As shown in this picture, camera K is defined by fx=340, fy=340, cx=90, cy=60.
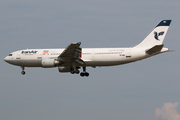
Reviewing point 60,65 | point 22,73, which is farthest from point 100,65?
point 22,73

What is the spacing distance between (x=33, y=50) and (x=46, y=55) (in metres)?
2.58

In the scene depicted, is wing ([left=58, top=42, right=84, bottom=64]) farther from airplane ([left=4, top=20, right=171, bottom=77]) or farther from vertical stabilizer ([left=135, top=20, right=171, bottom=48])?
vertical stabilizer ([left=135, top=20, right=171, bottom=48])

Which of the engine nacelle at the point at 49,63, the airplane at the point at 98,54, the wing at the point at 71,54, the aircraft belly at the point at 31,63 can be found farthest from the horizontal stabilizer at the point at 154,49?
the aircraft belly at the point at 31,63

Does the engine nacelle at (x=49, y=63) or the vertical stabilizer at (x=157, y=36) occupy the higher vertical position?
the vertical stabilizer at (x=157, y=36)

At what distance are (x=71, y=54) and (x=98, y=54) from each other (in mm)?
3799

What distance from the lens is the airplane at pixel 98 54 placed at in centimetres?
4628

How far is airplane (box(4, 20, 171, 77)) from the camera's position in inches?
1822

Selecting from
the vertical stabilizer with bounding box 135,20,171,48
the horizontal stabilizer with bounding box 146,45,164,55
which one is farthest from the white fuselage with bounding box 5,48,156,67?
the vertical stabilizer with bounding box 135,20,171,48

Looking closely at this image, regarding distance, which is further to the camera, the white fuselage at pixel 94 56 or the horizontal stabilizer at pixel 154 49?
the white fuselage at pixel 94 56

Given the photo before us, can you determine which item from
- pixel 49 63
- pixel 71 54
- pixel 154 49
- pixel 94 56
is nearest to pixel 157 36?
pixel 154 49

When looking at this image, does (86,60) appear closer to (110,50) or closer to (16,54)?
(110,50)

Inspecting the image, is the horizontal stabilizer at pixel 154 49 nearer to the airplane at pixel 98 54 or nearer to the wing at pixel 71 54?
the airplane at pixel 98 54

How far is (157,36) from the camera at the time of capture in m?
47.9

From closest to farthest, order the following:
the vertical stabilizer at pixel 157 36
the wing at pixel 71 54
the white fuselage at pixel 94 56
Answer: the wing at pixel 71 54 → the white fuselage at pixel 94 56 → the vertical stabilizer at pixel 157 36
